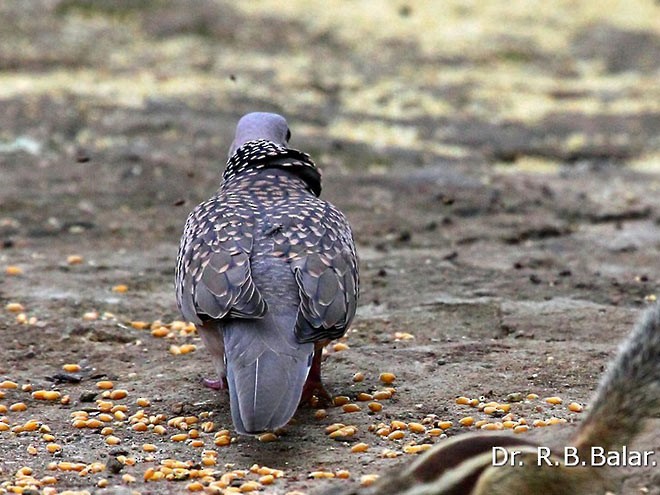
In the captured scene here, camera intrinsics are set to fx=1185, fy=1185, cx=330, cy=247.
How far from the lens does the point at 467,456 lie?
→ 3.49 m

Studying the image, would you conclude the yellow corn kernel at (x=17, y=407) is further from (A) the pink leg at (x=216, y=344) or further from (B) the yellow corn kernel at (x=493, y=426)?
(B) the yellow corn kernel at (x=493, y=426)

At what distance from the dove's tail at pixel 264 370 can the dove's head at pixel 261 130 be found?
2028mm

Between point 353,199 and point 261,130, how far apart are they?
2.77 metres

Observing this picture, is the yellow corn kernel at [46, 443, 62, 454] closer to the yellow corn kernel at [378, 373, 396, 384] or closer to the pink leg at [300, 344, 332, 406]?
the pink leg at [300, 344, 332, 406]

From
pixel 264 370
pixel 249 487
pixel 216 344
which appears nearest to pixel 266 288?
pixel 216 344

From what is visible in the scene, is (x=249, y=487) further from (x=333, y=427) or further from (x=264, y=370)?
(x=333, y=427)

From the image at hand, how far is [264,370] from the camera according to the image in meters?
4.70

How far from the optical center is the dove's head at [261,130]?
6.81 meters

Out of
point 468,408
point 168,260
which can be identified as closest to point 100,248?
point 168,260

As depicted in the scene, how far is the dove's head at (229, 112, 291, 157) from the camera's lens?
681cm

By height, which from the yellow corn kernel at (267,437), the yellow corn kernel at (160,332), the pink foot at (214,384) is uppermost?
the yellow corn kernel at (267,437)

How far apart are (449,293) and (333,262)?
6.65 ft

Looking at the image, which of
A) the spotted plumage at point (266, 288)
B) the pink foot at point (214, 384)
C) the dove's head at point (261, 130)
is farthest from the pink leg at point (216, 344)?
the dove's head at point (261, 130)

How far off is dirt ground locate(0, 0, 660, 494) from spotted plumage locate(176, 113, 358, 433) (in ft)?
0.94
